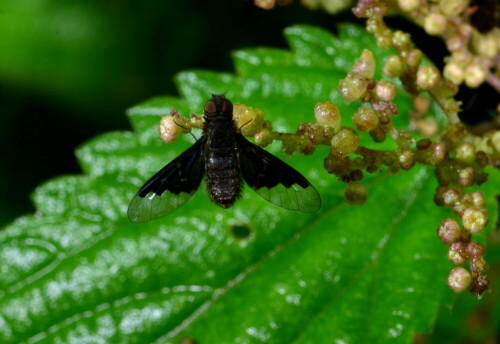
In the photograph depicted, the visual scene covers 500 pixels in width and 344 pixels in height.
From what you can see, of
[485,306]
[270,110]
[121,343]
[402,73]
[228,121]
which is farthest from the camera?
[485,306]

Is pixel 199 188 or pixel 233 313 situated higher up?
pixel 199 188

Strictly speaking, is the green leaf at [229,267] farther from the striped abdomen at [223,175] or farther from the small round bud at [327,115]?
the small round bud at [327,115]

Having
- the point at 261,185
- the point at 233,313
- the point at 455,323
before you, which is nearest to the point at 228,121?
the point at 261,185

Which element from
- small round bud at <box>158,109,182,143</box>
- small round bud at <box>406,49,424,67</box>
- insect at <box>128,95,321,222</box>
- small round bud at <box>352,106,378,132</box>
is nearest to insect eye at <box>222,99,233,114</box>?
insect at <box>128,95,321,222</box>

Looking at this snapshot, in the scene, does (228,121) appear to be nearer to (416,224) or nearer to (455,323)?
(416,224)

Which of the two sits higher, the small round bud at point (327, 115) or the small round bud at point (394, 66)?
the small round bud at point (394, 66)

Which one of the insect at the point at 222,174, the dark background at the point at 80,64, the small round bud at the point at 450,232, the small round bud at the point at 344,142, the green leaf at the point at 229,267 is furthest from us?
the dark background at the point at 80,64

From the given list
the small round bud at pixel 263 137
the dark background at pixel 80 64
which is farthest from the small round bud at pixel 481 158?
the dark background at pixel 80 64
